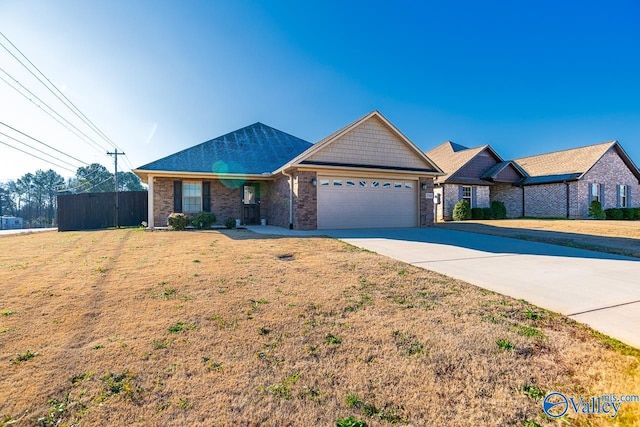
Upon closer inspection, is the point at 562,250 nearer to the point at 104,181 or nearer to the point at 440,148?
the point at 440,148

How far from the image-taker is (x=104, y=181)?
186 feet

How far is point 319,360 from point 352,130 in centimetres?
1212

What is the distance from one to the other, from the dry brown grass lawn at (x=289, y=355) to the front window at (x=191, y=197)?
34.9 feet

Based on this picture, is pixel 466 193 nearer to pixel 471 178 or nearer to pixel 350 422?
pixel 471 178

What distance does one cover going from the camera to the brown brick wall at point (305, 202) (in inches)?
493

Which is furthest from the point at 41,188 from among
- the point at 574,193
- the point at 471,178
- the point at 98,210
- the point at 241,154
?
the point at 574,193

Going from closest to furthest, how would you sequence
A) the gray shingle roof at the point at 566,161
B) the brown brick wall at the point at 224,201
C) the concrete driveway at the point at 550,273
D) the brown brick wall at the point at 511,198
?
1. the concrete driveway at the point at 550,273
2. the brown brick wall at the point at 224,201
3. the gray shingle roof at the point at 566,161
4. the brown brick wall at the point at 511,198

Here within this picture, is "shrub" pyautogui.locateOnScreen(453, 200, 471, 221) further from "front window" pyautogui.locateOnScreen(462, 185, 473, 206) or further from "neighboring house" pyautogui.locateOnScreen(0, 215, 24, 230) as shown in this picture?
"neighboring house" pyautogui.locateOnScreen(0, 215, 24, 230)

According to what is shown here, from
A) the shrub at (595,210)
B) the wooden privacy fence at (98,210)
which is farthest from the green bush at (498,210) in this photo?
the wooden privacy fence at (98,210)

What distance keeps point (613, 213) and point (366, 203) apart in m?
21.1

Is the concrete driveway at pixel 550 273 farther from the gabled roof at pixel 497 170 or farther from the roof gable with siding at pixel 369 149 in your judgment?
the gabled roof at pixel 497 170

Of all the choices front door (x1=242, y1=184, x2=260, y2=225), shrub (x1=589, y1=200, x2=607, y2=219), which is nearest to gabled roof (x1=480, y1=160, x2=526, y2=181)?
shrub (x1=589, y1=200, x2=607, y2=219)

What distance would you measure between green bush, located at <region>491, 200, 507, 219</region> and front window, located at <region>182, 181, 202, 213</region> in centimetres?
2049

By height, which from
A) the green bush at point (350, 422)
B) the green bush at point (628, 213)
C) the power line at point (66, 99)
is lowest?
the green bush at point (350, 422)
